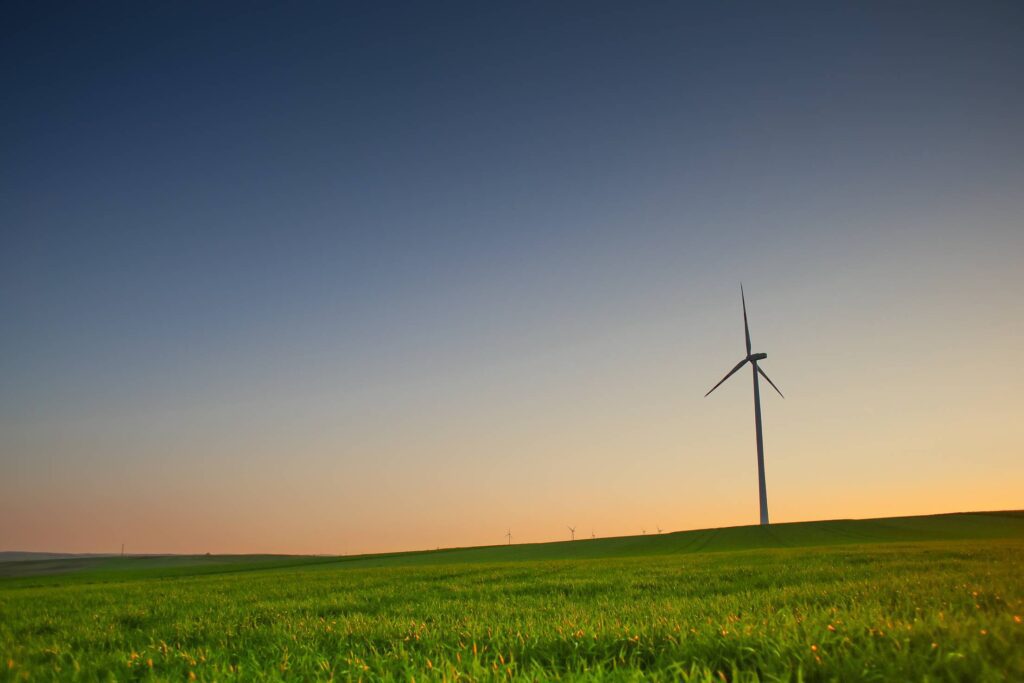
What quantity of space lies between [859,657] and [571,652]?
77.3 inches

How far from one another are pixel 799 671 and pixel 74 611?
13805 mm

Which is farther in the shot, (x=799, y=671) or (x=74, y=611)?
(x=74, y=611)

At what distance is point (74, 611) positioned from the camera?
11531 millimetres

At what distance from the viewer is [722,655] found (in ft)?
12.2

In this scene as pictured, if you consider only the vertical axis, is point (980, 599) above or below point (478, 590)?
above

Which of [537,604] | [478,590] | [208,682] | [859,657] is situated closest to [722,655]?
[859,657]

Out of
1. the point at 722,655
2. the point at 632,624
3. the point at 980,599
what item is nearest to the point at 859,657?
the point at 722,655

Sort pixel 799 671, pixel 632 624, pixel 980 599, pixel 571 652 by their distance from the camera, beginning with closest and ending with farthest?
pixel 799 671, pixel 571 652, pixel 632 624, pixel 980 599

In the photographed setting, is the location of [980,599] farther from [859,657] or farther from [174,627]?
[174,627]

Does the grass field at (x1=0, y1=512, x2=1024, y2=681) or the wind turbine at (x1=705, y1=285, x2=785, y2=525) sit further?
the wind turbine at (x1=705, y1=285, x2=785, y2=525)

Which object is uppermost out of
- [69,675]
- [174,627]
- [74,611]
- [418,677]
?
[418,677]

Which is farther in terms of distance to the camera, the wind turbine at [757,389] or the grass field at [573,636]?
the wind turbine at [757,389]

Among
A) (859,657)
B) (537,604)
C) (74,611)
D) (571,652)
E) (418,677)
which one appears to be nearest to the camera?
(859,657)

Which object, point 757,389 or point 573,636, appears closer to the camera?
point 573,636
